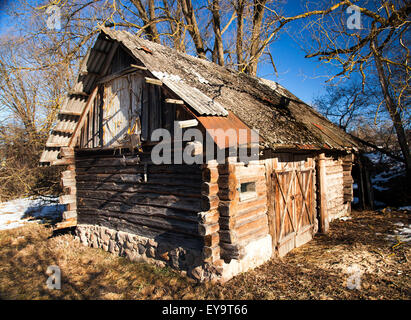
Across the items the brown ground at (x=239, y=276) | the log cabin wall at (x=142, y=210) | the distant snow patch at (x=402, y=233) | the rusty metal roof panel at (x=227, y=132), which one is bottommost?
the brown ground at (x=239, y=276)

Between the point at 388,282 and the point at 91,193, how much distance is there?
7.88 meters

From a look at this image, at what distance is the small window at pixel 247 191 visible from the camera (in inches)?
225

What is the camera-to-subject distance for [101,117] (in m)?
7.64

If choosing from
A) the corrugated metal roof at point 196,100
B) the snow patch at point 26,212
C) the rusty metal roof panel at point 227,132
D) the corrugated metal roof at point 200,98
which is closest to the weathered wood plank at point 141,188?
the rusty metal roof panel at point 227,132

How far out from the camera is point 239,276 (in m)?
5.25

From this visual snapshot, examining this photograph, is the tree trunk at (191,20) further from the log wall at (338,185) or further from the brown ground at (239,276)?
the brown ground at (239,276)

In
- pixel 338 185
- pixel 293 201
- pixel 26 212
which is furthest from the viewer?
pixel 26 212

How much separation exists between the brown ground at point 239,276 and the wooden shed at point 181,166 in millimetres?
337

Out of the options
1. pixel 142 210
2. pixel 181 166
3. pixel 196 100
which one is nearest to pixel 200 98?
pixel 196 100

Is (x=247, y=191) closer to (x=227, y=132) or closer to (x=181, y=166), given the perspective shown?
(x=181, y=166)

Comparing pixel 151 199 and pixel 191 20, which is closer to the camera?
pixel 151 199

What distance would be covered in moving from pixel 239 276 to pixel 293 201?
2.83 m
